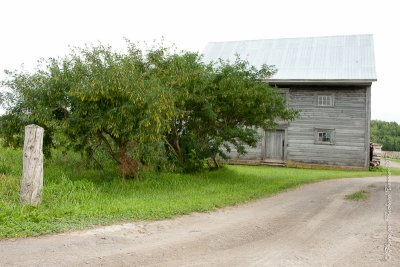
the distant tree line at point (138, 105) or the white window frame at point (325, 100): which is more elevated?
the white window frame at point (325, 100)

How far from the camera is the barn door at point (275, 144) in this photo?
993 inches

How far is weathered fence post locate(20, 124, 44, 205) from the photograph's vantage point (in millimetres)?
8148

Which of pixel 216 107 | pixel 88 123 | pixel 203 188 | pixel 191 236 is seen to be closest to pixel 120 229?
pixel 191 236

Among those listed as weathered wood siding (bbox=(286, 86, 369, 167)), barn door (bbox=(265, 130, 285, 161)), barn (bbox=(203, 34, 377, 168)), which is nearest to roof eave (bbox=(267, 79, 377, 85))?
barn (bbox=(203, 34, 377, 168))

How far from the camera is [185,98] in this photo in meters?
12.9

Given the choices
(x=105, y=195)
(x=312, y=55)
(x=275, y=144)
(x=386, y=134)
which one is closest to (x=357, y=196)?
(x=105, y=195)

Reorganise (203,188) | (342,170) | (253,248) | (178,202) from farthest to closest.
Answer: (342,170) < (203,188) < (178,202) < (253,248)

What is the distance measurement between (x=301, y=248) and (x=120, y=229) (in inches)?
125

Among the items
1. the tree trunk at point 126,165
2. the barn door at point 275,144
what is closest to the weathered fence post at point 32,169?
the tree trunk at point 126,165

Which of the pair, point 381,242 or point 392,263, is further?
point 381,242

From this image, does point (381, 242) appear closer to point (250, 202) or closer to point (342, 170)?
point (250, 202)

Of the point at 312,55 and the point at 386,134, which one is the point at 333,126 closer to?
the point at 312,55

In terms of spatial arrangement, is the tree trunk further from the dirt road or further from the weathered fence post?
the dirt road

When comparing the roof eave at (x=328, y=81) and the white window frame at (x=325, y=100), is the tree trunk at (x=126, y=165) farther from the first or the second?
the white window frame at (x=325, y=100)
